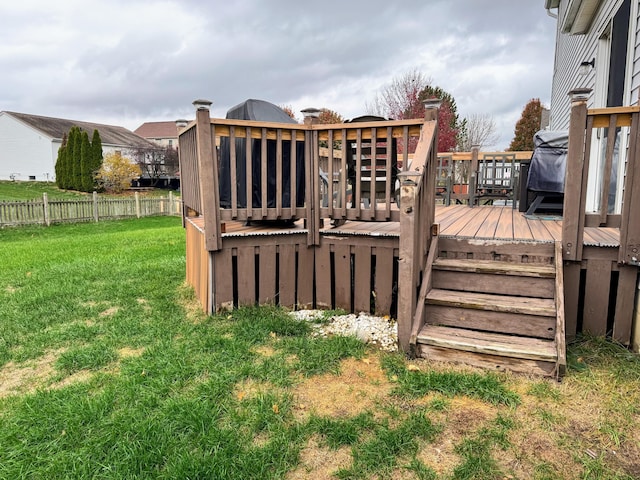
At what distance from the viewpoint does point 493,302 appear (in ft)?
9.27

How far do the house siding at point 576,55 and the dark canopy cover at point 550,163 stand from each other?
2.48ft

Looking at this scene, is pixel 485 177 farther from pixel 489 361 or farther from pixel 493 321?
pixel 489 361

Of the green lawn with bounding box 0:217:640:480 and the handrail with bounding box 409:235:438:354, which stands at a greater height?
the handrail with bounding box 409:235:438:354

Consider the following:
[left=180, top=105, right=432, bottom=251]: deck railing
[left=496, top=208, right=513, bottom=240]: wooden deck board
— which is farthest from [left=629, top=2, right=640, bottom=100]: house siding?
[left=180, top=105, right=432, bottom=251]: deck railing

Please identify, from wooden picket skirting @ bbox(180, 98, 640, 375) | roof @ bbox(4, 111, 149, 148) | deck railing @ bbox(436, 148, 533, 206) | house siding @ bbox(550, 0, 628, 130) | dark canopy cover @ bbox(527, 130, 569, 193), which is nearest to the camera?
wooden picket skirting @ bbox(180, 98, 640, 375)

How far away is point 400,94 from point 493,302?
2307 cm

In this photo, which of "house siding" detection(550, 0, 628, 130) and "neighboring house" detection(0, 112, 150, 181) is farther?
"neighboring house" detection(0, 112, 150, 181)

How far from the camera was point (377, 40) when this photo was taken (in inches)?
815

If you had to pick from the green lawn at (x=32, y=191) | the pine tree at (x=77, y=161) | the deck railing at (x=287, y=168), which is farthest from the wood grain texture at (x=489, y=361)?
the pine tree at (x=77, y=161)

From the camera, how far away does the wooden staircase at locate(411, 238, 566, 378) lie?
2.52 m

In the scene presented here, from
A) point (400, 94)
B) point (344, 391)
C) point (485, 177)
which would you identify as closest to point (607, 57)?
point (485, 177)

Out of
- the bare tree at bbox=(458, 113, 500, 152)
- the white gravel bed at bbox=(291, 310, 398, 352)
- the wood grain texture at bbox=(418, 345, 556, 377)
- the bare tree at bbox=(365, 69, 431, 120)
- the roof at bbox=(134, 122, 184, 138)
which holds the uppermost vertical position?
the roof at bbox=(134, 122, 184, 138)

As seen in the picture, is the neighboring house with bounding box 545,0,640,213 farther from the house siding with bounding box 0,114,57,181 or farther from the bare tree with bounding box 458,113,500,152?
the house siding with bounding box 0,114,57,181

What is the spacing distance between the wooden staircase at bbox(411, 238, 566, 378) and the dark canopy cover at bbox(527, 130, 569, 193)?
5.18 feet
